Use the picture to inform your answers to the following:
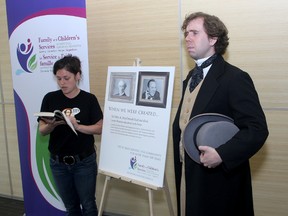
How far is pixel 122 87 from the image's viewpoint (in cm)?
214

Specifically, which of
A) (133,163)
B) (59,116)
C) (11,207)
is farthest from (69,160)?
(11,207)

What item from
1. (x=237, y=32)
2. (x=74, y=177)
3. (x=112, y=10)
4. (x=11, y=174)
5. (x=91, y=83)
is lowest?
(x=11, y=174)

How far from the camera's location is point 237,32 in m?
2.19

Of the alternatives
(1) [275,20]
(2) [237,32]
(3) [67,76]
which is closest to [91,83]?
(3) [67,76]

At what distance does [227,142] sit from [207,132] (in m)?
0.11

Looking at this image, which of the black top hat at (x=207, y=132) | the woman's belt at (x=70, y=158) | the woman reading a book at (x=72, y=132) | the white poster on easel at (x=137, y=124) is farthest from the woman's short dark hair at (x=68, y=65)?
the black top hat at (x=207, y=132)

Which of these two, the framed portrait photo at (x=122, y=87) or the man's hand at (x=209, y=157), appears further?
the framed portrait photo at (x=122, y=87)

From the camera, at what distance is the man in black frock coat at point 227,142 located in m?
1.45

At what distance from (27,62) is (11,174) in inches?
52.9

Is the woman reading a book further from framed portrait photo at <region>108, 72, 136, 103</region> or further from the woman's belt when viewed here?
framed portrait photo at <region>108, 72, 136, 103</region>

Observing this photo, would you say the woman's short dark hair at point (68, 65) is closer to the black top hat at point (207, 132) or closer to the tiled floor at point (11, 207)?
the black top hat at point (207, 132)

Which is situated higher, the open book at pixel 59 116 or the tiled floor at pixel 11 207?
the open book at pixel 59 116

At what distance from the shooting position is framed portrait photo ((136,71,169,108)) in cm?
193

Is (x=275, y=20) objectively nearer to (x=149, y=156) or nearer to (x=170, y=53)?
(x=170, y=53)
